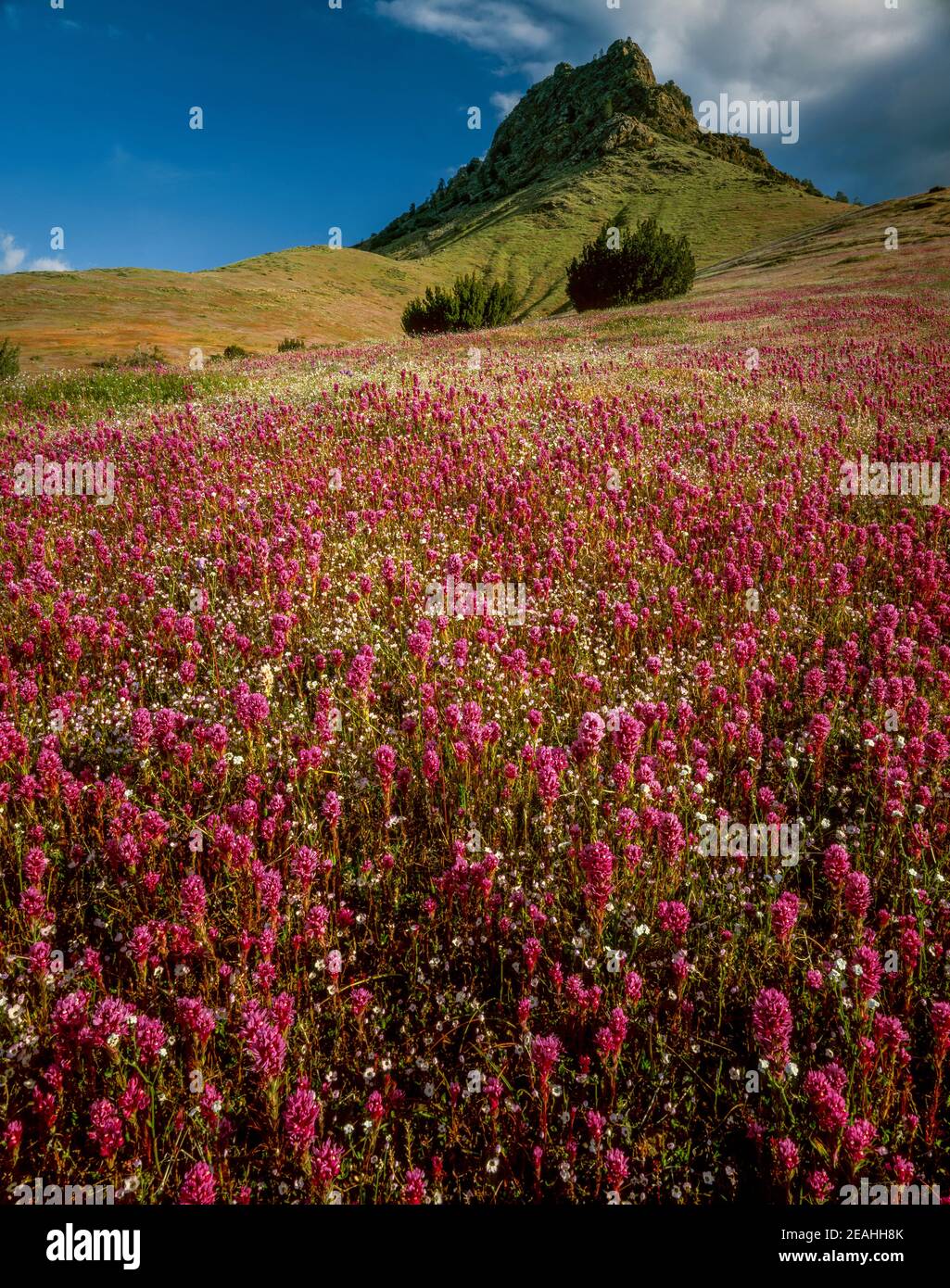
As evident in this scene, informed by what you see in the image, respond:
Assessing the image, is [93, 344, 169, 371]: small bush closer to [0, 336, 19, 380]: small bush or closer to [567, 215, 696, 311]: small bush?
[0, 336, 19, 380]: small bush

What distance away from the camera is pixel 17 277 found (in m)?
86.1

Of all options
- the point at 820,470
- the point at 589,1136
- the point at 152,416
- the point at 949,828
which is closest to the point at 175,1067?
the point at 589,1136

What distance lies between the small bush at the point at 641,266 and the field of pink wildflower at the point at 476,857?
66227 mm

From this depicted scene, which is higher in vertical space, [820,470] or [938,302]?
[938,302]

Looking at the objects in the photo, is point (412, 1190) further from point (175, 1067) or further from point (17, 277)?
point (17, 277)

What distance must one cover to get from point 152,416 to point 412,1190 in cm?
1809

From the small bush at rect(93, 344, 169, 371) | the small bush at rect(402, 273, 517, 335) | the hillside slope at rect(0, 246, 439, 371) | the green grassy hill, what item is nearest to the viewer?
the small bush at rect(93, 344, 169, 371)

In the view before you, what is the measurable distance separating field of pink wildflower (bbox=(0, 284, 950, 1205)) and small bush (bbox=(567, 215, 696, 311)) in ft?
217

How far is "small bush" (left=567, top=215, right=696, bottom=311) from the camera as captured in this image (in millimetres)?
63281

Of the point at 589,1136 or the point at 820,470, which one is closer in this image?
the point at 589,1136

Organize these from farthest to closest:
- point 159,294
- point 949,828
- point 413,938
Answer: point 159,294 < point 949,828 < point 413,938

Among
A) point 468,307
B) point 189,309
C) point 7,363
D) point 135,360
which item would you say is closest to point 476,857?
point 7,363

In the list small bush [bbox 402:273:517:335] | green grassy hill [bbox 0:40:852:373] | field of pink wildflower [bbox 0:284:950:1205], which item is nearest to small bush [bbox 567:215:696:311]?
small bush [bbox 402:273:517:335]

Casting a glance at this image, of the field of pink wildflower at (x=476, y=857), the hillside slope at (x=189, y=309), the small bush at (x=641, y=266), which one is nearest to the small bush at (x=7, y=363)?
the hillside slope at (x=189, y=309)
